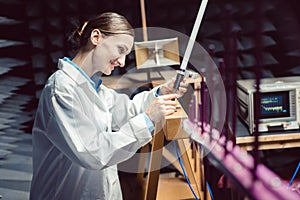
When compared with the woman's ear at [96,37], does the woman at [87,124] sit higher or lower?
lower

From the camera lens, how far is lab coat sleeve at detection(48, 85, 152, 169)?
115 centimetres

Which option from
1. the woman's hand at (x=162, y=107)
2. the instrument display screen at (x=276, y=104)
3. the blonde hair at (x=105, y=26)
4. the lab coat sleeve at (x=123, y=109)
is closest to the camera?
the woman's hand at (x=162, y=107)

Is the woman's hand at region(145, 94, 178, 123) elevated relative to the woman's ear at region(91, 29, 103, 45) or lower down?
lower down

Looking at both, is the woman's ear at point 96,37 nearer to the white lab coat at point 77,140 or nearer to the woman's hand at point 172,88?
the white lab coat at point 77,140

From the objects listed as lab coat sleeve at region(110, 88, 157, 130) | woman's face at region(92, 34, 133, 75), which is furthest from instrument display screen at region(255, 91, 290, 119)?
woman's face at region(92, 34, 133, 75)

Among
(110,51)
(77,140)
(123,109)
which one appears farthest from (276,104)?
(77,140)

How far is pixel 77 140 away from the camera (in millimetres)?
1146

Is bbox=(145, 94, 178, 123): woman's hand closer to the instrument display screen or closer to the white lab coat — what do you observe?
the white lab coat

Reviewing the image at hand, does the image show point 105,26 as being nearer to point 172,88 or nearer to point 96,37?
point 96,37

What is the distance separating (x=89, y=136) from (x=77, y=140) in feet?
0.10

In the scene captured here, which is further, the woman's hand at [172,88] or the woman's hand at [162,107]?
the woman's hand at [172,88]

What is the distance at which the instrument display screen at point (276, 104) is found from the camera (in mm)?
1896

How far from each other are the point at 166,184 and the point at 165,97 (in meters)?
0.76

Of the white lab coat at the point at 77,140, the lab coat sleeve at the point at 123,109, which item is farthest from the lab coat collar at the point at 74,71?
the lab coat sleeve at the point at 123,109
